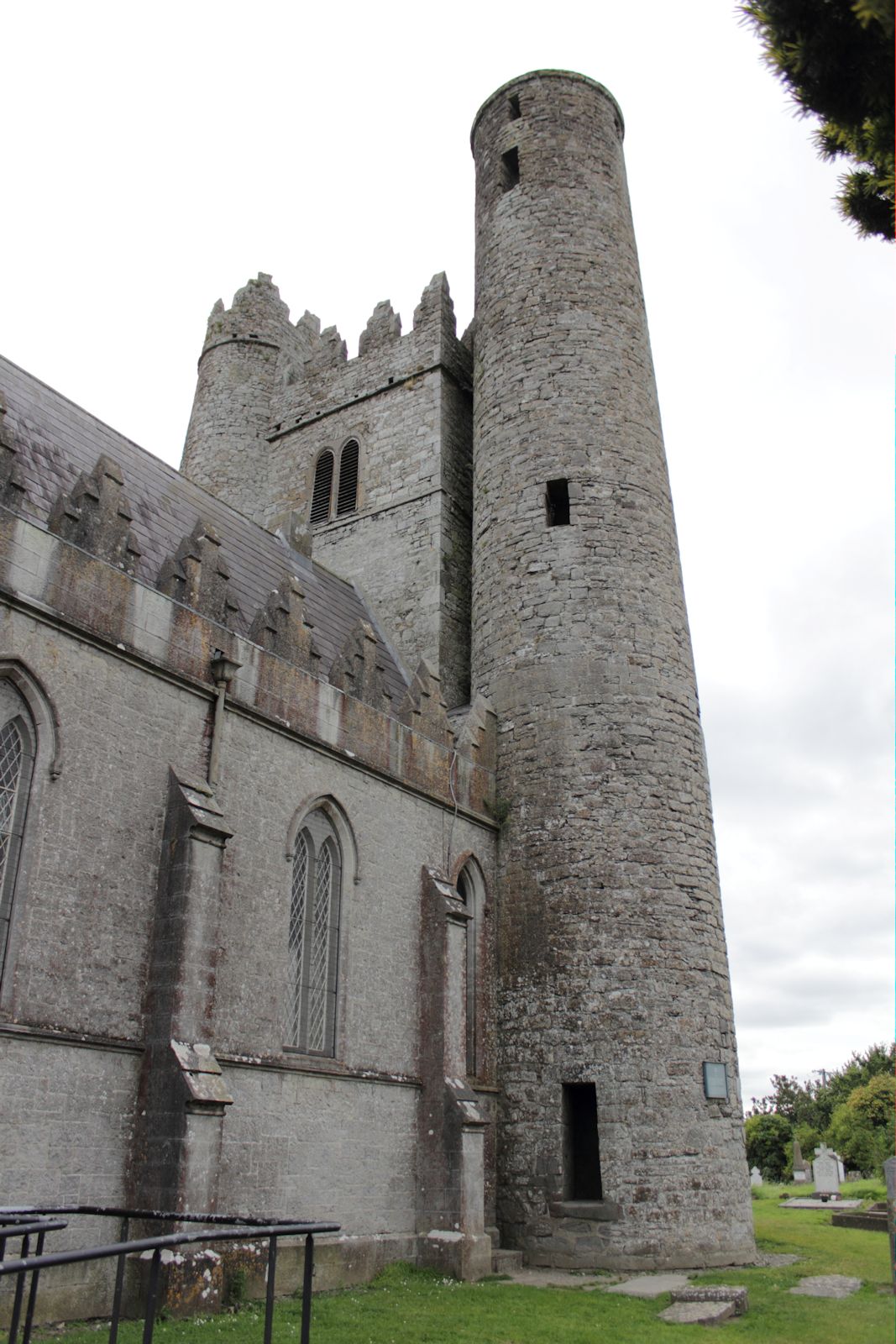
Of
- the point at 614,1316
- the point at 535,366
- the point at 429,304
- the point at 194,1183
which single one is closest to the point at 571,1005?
the point at 614,1316

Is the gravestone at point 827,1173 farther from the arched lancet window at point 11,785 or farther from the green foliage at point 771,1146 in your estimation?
the arched lancet window at point 11,785

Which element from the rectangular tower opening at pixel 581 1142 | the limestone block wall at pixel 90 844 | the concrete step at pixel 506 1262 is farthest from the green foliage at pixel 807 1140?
the limestone block wall at pixel 90 844

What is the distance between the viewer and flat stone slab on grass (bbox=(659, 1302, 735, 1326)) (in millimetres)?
9867

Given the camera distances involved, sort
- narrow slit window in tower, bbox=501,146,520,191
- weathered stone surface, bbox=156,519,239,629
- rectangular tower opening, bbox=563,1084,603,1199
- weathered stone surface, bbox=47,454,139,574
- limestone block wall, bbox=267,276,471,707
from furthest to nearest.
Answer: narrow slit window in tower, bbox=501,146,520,191, limestone block wall, bbox=267,276,471,707, rectangular tower opening, bbox=563,1084,603,1199, weathered stone surface, bbox=156,519,239,629, weathered stone surface, bbox=47,454,139,574

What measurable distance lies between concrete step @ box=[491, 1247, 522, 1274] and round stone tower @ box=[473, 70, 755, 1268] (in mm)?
417

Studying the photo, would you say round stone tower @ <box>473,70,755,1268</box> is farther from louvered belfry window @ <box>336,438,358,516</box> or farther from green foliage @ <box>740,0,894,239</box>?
green foliage @ <box>740,0,894,239</box>

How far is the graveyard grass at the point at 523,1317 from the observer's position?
8758mm

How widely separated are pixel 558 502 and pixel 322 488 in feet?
22.1

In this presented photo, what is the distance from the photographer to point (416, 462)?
2145 centimetres

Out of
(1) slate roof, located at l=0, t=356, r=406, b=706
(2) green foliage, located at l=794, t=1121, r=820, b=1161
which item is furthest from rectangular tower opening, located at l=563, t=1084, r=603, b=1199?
(2) green foliage, located at l=794, t=1121, r=820, b=1161

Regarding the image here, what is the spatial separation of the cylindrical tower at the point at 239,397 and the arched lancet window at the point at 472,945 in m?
11.2

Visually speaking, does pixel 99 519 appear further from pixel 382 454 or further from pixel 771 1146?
pixel 771 1146

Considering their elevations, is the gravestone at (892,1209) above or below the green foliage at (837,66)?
below

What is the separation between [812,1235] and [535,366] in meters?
15.2
